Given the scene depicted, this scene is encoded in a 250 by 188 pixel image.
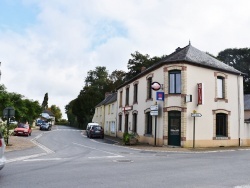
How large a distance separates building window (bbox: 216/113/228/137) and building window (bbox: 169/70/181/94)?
443cm

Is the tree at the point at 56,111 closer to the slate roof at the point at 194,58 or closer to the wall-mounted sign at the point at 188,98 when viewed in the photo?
the slate roof at the point at 194,58

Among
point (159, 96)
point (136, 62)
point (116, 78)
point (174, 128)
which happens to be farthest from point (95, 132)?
point (116, 78)

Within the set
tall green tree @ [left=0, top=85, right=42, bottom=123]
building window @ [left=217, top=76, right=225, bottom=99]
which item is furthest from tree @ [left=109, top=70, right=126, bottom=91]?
building window @ [left=217, top=76, right=225, bottom=99]

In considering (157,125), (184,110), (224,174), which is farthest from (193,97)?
(224,174)

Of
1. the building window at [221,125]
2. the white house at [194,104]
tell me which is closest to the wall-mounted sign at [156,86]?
the white house at [194,104]

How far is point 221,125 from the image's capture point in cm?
2491

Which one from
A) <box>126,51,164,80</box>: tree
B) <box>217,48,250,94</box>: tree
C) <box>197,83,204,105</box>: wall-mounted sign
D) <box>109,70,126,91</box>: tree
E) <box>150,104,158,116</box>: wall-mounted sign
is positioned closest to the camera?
<box>197,83,204,105</box>: wall-mounted sign

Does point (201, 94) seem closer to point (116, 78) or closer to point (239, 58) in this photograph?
point (239, 58)

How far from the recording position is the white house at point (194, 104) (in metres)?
23.0

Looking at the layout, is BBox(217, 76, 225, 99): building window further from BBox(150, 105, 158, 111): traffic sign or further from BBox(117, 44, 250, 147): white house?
BBox(150, 105, 158, 111): traffic sign

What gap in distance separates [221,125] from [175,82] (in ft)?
18.8

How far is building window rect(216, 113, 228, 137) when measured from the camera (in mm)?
24641

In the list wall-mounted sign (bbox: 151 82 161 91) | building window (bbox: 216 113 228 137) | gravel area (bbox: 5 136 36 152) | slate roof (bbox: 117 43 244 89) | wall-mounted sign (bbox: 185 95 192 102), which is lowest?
gravel area (bbox: 5 136 36 152)

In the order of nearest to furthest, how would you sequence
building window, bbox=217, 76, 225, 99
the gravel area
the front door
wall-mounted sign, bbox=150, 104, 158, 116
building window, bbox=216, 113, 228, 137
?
the gravel area < the front door < wall-mounted sign, bbox=150, 104, 158, 116 < building window, bbox=216, 113, 228, 137 < building window, bbox=217, 76, 225, 99
